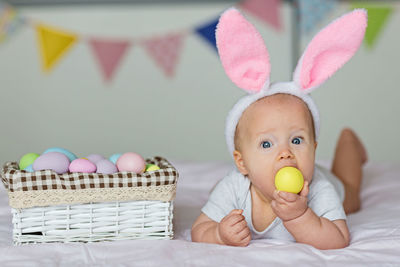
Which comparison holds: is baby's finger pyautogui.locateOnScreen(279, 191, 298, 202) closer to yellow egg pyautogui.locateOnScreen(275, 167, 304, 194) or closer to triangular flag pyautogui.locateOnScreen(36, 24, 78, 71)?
yellow egg pyautogui.locateOnScreen(275, 167, 304, 194)

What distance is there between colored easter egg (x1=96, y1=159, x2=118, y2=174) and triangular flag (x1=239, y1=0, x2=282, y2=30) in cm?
198

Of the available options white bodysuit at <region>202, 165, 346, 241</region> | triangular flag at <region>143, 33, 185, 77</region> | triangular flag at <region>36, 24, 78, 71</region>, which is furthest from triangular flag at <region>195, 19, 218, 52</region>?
white bodysuit at <region>202, 165, 346, 241</region>

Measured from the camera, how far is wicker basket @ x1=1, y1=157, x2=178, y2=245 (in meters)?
0.99

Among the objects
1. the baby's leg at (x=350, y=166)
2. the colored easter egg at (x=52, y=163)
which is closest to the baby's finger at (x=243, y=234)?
the colored easter egg at (x=52, y=163)

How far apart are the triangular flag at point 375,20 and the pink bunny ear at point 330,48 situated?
1.88 meters

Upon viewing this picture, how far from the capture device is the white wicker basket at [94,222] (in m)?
1.01

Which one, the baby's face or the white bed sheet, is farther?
the baby's face

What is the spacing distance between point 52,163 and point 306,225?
1.63 feet

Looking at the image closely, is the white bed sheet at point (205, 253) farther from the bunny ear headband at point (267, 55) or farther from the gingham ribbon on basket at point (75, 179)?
the bunny ear headband at point (267, 55)

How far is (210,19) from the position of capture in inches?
114

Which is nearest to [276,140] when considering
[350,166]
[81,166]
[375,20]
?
[81,166]

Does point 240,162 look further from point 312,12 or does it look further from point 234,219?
point 312,12

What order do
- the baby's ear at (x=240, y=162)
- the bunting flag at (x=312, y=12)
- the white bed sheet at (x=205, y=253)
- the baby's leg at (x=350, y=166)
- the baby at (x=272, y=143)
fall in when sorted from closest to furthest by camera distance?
the white bed sheet at (x=205, y=253) < the baby at (x=272, y=143) < the baby's ear at (x=240, y=162) < the baby's leg at (x=350, y=166) < the bunting flag at (x=312, y=12)

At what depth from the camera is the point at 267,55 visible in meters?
1.10
